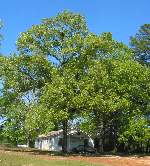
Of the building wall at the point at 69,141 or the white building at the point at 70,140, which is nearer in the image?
the white building at the point at 70,140

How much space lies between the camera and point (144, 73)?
200 feet

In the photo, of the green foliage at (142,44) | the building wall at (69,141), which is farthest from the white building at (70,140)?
the green foliage at (142,44)

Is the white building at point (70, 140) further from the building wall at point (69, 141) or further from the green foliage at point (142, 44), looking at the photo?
the green foliage at point (142, 44)

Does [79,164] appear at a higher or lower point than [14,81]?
lower

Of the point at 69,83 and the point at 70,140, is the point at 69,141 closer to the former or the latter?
the point at 70,140

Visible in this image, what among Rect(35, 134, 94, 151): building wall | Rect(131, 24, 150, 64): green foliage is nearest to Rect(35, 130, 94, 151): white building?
Rect(35, 134, 94, 151): building wall

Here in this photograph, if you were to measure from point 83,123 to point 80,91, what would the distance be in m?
4.65

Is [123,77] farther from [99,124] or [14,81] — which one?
[14,81]

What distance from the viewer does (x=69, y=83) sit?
53688 millimetres

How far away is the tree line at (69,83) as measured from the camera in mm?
53312

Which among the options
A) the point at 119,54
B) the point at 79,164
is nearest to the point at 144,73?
the point at 119,54

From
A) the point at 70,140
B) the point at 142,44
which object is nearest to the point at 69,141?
the point at 70,140

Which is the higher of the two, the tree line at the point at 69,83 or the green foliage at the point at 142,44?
the green foliage at the point at 142,44

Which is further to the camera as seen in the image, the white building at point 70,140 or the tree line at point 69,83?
the white building at point 70,140
